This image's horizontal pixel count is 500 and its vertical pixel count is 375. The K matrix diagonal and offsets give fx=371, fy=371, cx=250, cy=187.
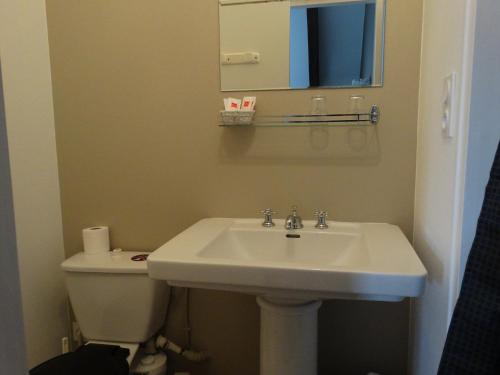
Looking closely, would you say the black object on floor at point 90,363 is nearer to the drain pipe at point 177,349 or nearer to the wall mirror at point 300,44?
the drain pipe at point 177,349

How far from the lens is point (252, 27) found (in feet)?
4.30

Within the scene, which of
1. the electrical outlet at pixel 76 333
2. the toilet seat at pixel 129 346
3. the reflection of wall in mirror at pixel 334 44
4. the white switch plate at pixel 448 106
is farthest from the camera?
the electrical outlet at pixel 76 333

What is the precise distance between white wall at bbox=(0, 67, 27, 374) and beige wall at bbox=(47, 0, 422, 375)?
0.99 metres

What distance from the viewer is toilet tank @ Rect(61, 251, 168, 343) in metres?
1.32

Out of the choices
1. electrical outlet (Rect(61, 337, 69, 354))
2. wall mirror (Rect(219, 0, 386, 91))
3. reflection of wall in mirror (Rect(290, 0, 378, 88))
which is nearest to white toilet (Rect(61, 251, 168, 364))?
electrical outlet (Rect(61, 337, 69, 354))

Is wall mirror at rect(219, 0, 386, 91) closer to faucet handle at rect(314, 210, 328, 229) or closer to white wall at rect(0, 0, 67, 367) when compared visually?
faucet handle at rect(314, 210, 328, 229)

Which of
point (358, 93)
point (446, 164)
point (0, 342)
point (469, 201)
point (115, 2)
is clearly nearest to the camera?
point (0, 342)

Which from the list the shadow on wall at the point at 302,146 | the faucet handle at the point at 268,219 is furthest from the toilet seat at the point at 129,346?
the shadow on wall at the point at 302,146

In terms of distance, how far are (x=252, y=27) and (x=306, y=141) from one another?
1.46 feet

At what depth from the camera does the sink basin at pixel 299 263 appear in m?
0.84

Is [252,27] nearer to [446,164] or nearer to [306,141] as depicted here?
[306,141]

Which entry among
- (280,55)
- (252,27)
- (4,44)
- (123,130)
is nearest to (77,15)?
(4,44)

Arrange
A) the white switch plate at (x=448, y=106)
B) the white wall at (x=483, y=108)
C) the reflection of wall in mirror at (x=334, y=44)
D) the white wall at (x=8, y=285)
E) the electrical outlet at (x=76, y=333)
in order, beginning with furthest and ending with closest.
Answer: the electrical outlet at (x=76, y=333), the reflection of wall in mirror at (x=334, y=44), the white switch plate at (x=448, y=106), the white wall at (x=483, y=108), the white wall at (x=8, y=285)

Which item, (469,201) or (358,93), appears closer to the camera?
(469,201)
